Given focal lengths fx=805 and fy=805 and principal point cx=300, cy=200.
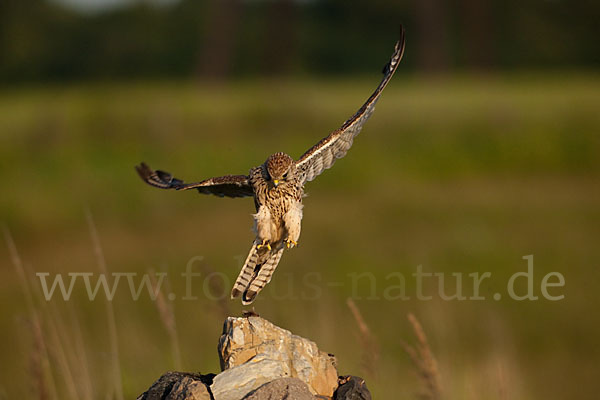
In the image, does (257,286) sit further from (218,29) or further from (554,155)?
(218,29)

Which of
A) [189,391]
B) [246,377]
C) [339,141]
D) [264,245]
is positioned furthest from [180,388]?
[339,141]

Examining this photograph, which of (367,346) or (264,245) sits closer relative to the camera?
(367,346)

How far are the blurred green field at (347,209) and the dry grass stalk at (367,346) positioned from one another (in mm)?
4420

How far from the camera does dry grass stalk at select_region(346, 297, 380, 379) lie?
4027 millimetres

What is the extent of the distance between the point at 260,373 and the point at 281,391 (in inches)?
6.5

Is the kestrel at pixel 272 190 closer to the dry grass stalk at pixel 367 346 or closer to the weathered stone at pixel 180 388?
the dry grass stalk at pixel 367 346

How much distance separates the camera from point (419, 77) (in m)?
32.4

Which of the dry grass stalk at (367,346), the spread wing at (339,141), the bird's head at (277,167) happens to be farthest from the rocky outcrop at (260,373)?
the spread wing at (339,141)

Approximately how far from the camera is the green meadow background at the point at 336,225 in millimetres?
10014

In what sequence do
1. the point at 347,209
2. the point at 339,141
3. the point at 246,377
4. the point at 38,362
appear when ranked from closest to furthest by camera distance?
the point at 246,377, the point at 38,362, the point at 339,141, the point at 347,209

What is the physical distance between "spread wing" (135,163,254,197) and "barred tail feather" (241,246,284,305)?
1.49 feet

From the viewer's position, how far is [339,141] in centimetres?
484

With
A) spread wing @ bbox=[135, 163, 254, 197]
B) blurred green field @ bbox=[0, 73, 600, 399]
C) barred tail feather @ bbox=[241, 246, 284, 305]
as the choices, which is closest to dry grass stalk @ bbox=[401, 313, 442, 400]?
barred tail feather @ bbox=[241, 246, 284, 305]

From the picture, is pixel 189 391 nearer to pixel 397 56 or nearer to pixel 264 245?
pixel 264 245
